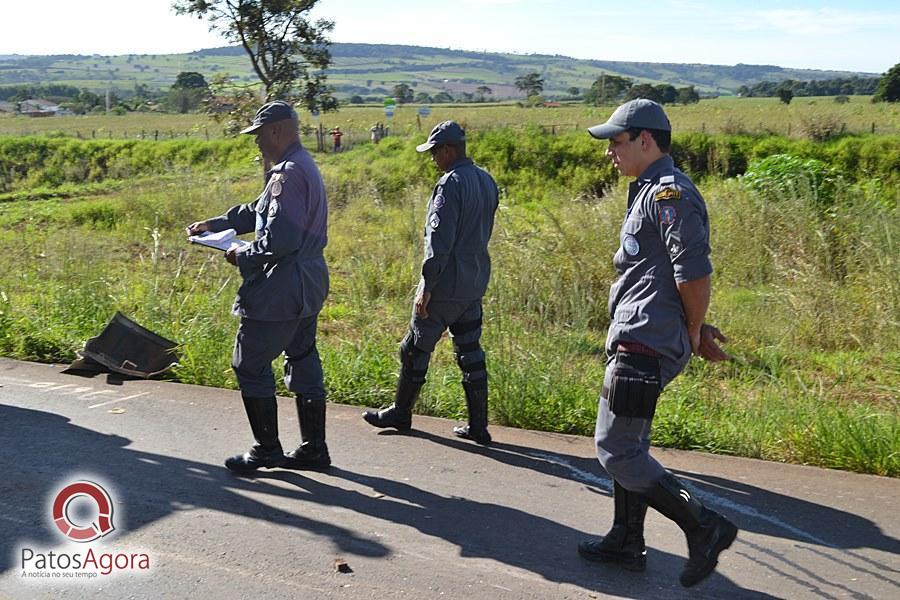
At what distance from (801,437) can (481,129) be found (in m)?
22.2

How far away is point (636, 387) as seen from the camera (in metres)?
4.15

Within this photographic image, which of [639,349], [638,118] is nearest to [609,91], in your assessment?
[638,118]

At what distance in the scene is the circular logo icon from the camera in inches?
190

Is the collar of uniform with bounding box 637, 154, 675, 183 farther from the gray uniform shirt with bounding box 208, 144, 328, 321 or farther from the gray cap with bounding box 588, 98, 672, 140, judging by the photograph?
the gray uniform shirt with bounding box 208, 144, 328, 321

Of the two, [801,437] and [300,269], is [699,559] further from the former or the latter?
[300,269]

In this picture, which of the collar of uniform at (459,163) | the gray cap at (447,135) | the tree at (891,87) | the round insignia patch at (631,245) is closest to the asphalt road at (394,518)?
the round insignia patch at (631,245)

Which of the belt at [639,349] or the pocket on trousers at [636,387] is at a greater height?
the belt at [639,349]

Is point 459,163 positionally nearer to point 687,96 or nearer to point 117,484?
point 117,484

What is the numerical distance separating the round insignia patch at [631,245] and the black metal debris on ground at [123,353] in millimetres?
4782

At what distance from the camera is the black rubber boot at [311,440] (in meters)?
5.82

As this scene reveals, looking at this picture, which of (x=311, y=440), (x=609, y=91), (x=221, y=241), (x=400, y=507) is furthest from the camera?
(x=609, y=91)

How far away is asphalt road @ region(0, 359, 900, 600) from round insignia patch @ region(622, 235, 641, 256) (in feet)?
4.69

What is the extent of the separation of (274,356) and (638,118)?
100 inches

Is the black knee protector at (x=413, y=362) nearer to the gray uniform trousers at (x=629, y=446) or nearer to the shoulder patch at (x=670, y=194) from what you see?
the gray uniform trousers at (x=629, y=446)
